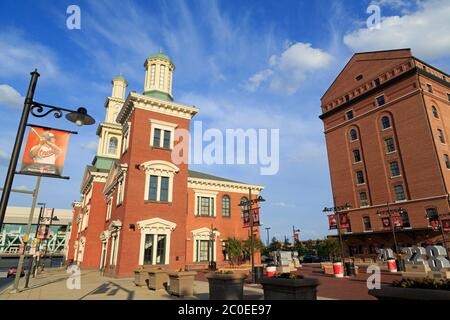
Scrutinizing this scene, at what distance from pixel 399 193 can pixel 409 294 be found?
4035cm

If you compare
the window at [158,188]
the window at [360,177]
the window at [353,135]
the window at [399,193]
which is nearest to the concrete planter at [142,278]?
the window at [158,188]

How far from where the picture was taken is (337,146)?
51.4 m

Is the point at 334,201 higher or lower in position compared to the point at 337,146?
lower

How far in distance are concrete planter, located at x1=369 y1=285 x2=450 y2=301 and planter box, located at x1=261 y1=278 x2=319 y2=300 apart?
63.6 inches

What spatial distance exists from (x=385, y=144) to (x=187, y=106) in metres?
32.2

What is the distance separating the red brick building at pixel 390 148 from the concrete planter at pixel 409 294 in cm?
3017

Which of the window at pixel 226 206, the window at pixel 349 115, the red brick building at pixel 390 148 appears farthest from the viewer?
the window at pixel 349 115

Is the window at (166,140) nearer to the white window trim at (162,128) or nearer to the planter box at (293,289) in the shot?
the white window trim at (162,128)

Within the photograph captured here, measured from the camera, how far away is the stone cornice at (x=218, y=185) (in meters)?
35.8

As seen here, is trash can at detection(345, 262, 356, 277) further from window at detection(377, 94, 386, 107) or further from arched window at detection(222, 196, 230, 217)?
window at detection(377, 94, 386, 107)
